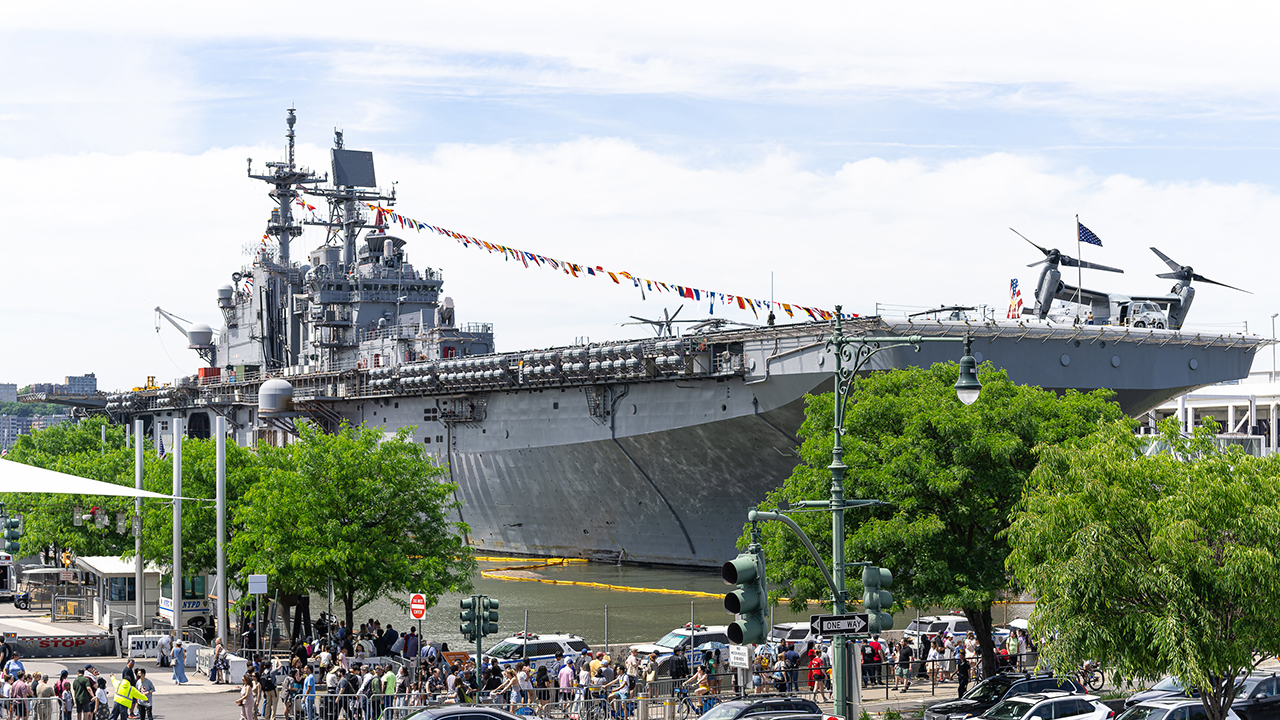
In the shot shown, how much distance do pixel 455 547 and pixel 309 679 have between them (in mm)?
9639

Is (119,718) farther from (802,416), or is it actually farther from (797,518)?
(802,416)

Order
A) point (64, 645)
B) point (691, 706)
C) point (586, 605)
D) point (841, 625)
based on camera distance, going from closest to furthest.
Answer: point (841, 625) < point (691, 706) < point (64, 645) < point (586, 605)

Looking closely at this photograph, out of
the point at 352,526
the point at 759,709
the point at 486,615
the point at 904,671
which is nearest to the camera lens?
the point at 759,709

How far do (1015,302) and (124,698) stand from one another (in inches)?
1457

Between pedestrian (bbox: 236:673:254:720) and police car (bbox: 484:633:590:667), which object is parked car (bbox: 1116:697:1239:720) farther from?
pedestrian (bbox: 236:673:254:720)

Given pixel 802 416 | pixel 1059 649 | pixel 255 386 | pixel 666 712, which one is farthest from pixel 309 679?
pixel 255 386

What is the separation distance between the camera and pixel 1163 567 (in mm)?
16578

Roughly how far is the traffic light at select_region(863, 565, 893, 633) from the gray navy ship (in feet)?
46.6

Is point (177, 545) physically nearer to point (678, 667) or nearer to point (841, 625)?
point (678, 667)

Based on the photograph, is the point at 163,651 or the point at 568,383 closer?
the point at 163,651

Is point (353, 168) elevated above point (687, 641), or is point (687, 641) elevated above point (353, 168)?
point (353, 168)

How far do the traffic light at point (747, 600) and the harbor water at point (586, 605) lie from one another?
72.0ft

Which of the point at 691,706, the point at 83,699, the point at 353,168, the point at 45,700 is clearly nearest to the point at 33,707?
the point at 45,700

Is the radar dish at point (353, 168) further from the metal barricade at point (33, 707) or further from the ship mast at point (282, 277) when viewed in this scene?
the metal barricade at point (33, 707)
